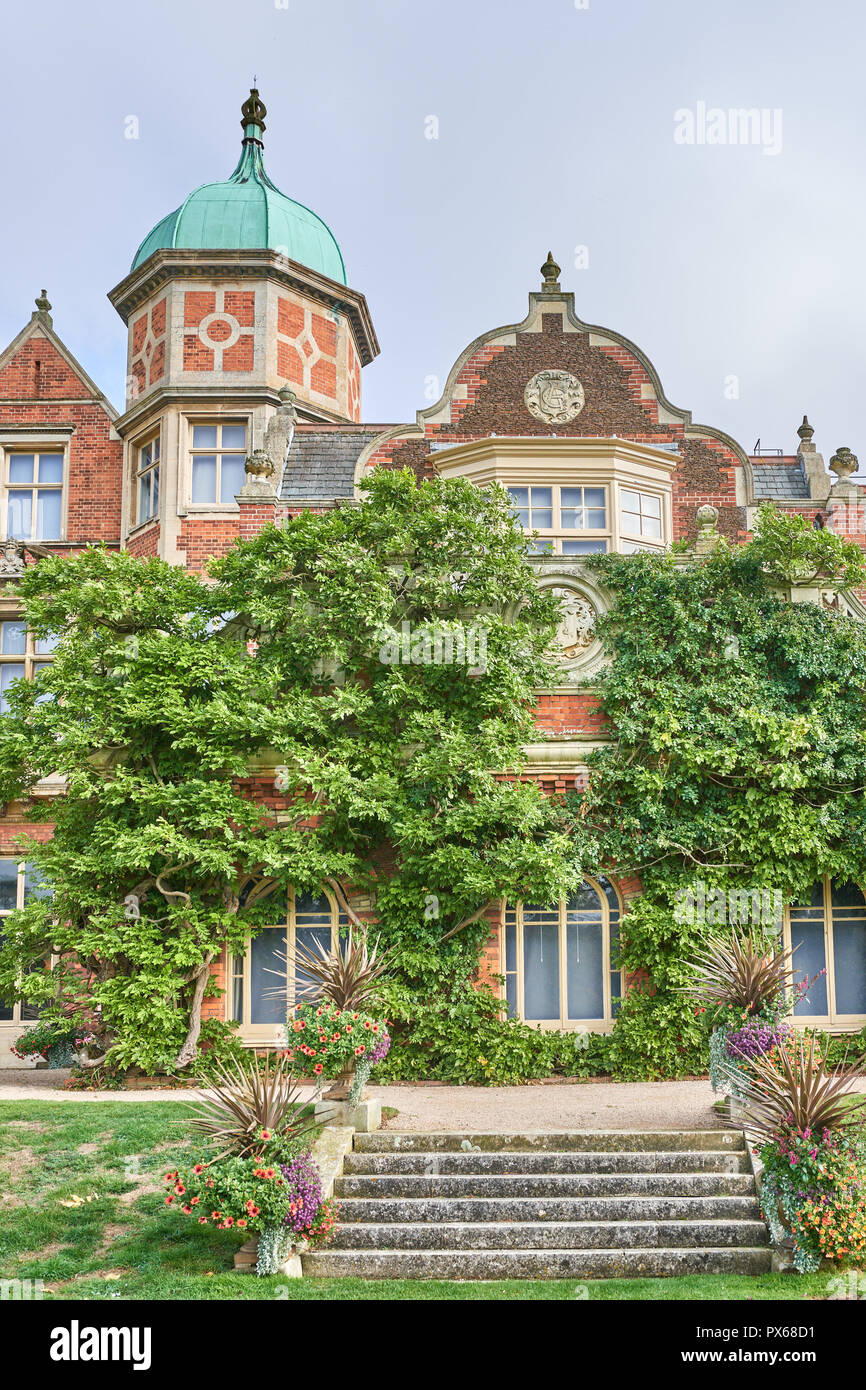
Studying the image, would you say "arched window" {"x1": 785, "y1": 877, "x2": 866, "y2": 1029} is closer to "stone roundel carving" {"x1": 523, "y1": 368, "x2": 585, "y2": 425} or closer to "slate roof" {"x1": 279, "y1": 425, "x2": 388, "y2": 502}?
"stone roundel carving" {"x1": 523, "y1": 368, "x2": 585, "y2": 425}

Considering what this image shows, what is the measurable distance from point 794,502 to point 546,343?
4.38 metres

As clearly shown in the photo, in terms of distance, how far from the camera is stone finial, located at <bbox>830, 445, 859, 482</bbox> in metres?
17.4

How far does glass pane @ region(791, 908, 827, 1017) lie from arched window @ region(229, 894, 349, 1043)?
17.6 feet

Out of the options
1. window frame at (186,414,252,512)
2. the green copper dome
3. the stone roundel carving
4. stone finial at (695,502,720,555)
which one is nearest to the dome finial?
the green copper dome

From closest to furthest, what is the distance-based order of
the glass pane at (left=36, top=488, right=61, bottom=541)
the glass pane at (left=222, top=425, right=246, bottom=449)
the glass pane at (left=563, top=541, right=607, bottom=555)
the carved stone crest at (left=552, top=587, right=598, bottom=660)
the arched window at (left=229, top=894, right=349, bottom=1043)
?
the arched window at (left=229, top=894, right=349, bottom=1043) < the carved stone crest at (left=552, top=587, right=598, bottom=660) < the glass pane at (left=563, top=541, right=607, bottom=555) < the glass pane at (left=222, top=425, right=246, bottom=449) < the glass pane at (left=36, top=488, right=61, bottom=541)

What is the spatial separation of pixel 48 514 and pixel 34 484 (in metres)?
0.61

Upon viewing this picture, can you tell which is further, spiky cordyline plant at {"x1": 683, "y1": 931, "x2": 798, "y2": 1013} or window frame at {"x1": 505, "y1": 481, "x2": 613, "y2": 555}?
window frame at {"x1": 505, "y1": 481, "x2": 613, "y2": 555}

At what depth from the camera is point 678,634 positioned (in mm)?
14594

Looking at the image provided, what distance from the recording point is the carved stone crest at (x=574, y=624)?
1491 cm

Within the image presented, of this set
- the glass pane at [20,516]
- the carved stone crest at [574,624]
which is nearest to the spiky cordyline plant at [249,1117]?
the carved stone crest at [574,624]

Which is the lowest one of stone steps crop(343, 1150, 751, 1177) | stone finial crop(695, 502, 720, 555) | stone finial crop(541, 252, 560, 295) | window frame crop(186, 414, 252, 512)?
stone steps crop(343, 1150, 751, 1177)

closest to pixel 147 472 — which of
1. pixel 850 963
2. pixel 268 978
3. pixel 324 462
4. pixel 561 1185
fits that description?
pixel 324 462
